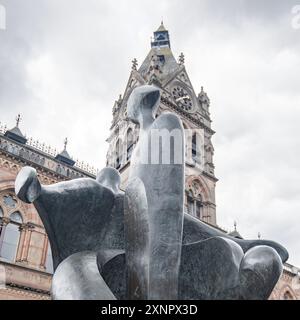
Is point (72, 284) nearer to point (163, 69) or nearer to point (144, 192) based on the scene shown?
point (144, 192)

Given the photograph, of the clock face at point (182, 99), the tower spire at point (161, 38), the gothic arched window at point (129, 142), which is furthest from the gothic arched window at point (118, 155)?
the tower spire at point (161, 38)

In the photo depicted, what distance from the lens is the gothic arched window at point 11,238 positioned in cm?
1730

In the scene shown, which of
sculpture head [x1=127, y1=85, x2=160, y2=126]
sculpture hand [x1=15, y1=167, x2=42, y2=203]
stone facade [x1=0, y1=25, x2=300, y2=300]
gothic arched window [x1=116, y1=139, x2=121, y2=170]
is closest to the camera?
sculpture hand [x1=15, y1=167, x2=42, y2=203]

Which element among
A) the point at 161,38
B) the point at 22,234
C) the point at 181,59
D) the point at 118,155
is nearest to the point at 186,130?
the point at 118,155

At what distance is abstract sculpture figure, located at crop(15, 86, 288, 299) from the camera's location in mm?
3820

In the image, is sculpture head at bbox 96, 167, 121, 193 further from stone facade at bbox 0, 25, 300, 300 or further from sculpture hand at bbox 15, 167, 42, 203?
stone facade at bbox 0, 25, 300, 300

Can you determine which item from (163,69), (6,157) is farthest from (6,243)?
(163,69)

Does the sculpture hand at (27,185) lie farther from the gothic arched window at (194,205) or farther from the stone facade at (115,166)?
the gothic arched window at (194,205)

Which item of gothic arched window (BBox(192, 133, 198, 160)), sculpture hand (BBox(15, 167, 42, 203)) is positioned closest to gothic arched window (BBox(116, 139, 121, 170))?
gothic arched window (BBox(192, 133, 198, 160))

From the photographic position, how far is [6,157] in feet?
59.9

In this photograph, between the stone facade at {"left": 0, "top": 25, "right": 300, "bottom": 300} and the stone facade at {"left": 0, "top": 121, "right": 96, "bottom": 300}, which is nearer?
the stone facade at {"left": 0, "top": 121, "right": 96, "bottom": 300}

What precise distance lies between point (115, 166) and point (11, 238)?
1329 cm

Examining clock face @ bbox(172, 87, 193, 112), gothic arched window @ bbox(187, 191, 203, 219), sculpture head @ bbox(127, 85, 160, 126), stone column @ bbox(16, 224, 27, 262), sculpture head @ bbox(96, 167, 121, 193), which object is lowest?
sculpture head @ bbox(96, 167, 121, 193)

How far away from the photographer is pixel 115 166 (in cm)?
3019
